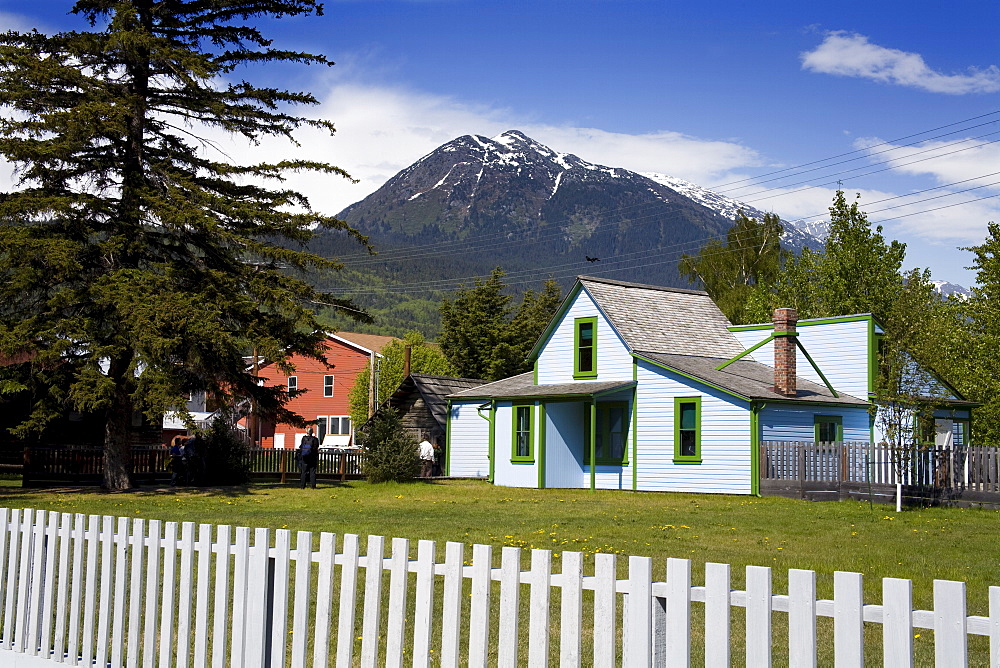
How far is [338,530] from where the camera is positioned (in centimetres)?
1684

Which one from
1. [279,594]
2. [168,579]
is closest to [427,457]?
[168,579]

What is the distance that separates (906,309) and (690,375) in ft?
35.5

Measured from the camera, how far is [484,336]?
230ft

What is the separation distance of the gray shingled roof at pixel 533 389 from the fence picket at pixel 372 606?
89.3 feet

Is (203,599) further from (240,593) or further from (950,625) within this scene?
(950,625)

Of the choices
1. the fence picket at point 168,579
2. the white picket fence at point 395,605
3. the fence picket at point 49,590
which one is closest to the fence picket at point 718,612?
the white picket fence at point 395,605

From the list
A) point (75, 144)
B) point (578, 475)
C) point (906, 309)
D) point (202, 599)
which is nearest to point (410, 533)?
point (202, 599)

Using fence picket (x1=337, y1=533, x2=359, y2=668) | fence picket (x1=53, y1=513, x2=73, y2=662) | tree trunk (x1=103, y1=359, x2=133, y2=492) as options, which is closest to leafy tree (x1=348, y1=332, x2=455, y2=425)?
tree trunk (x1=103, y1=359, x2=133, y2=492)

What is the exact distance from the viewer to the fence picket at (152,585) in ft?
21.7

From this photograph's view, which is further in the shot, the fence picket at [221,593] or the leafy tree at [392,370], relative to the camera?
the leafy tree at [392,370]

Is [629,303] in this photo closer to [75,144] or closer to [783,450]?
[783,450]

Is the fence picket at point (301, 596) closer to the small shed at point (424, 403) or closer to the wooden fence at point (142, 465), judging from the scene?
the wooden fence at point (142, 465)

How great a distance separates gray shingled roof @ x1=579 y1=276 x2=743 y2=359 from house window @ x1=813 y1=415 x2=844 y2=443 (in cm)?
476

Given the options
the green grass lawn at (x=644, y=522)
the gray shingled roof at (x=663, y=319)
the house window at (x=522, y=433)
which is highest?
the gray shingled roof at (x=663, y=319)
